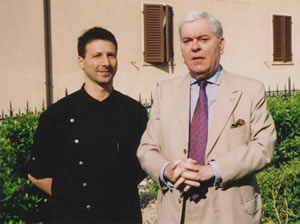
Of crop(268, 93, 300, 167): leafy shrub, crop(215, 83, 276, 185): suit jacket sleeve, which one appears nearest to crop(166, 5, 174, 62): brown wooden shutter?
crop(268, 93, 300, 167): leafy shrub

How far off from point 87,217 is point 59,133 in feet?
1.92

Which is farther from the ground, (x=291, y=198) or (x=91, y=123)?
(x=91, y=123)

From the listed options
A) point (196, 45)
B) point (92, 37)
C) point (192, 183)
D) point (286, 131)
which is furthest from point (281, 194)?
point (92, 37)

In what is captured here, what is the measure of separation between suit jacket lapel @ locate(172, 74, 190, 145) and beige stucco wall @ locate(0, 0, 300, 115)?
324 inches

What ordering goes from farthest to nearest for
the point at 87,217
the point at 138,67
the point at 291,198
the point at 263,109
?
1. the point at 138,67
2. the point at 291,198
3. the point at 87,217
4. the point at 263,109

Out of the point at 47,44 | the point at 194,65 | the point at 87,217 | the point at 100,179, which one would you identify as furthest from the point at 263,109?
the point at 47,44

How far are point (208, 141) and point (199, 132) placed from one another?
9cm

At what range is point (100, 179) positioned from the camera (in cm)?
270

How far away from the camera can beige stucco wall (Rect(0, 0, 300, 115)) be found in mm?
10195

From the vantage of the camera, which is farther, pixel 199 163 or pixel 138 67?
pixel 138 67

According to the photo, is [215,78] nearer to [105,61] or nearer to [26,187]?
[105,61]

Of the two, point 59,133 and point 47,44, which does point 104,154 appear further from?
point 47,44

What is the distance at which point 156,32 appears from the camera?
11922 mm

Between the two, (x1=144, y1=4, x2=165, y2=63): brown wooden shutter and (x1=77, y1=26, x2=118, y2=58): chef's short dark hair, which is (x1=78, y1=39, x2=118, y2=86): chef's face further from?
(x1=144, y1=4, x2=165, y2=63): brown wooden shutter
